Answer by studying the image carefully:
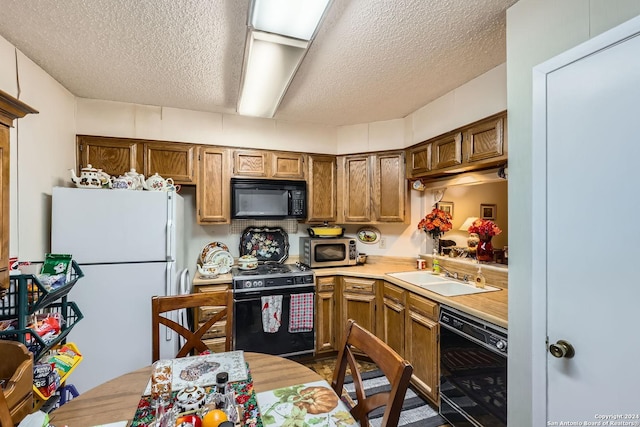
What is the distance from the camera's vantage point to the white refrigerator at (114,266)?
1.91 m

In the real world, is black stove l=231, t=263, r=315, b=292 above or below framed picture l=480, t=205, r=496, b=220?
below

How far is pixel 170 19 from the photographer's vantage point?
146 cm

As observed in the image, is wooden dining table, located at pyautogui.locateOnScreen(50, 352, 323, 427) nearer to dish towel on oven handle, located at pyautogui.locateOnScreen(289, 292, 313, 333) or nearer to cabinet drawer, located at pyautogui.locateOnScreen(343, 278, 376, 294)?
dish towel on oven handle, located at pyautogui.locateOnScreen(289, 292, 313, 333)

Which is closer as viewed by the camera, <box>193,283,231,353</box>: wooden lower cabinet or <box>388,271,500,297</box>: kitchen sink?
<box>388,271,500,297</box>: kitchen sink

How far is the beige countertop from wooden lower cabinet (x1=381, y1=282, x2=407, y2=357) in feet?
0.27

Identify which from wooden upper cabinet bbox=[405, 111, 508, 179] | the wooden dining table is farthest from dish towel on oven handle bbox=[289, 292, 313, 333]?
wooden upper cabinet bbox=[405, 111, 508, 179]

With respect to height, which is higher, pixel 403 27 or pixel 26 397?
pixel 403 27

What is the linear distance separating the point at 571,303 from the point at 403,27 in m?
1.51

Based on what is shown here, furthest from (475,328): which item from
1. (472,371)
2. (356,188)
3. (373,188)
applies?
(356,188)

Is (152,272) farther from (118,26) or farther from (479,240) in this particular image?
(479,240)

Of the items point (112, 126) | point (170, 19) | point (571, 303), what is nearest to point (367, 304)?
point (571, 303)

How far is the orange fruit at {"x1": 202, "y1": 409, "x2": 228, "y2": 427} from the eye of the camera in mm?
811

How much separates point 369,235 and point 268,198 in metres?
1.26

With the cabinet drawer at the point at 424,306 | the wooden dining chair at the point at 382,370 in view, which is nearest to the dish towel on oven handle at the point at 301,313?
the cabinet drawer at the point at 424,306
